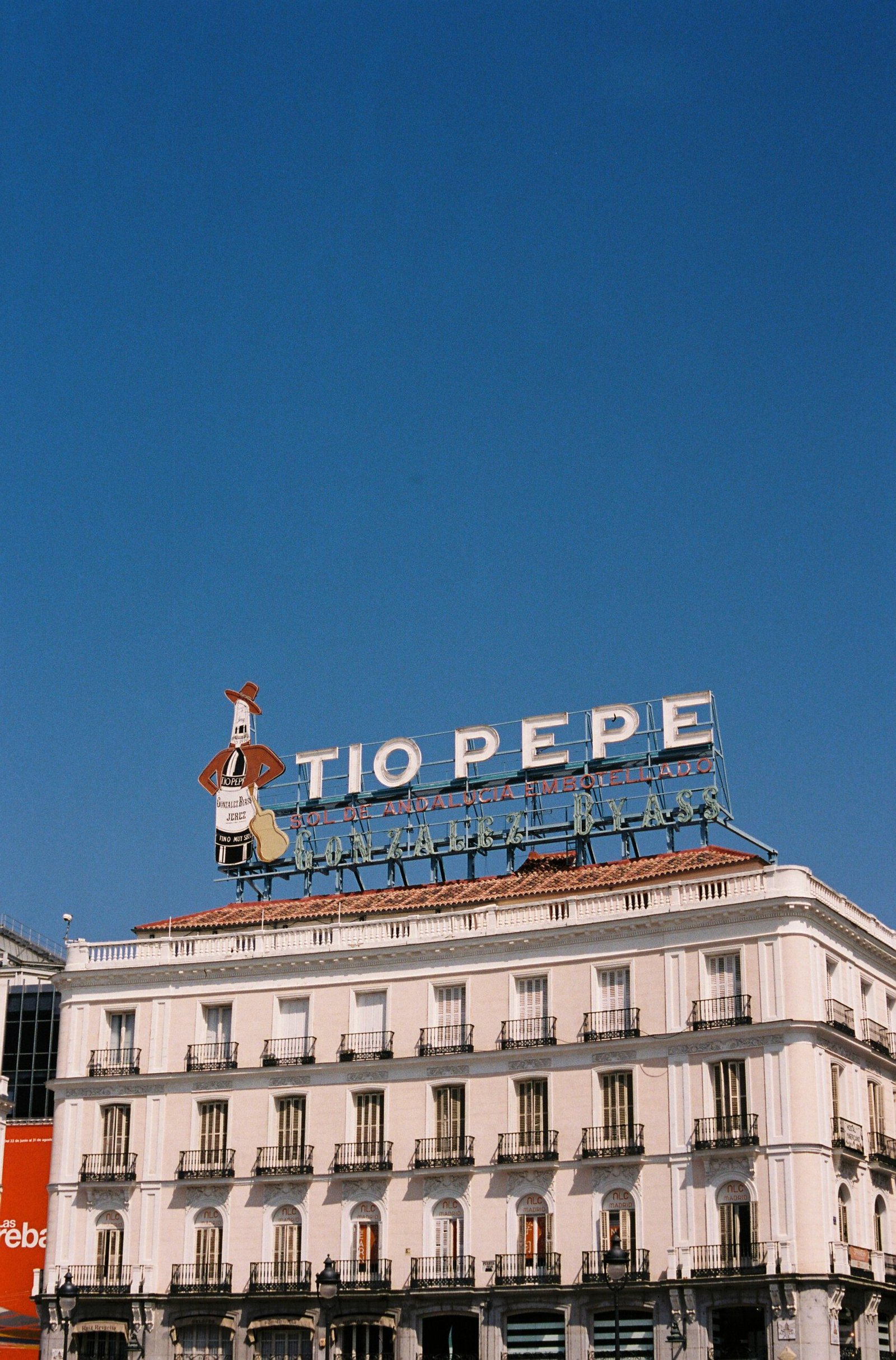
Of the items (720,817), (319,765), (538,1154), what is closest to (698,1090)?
(538,1154)

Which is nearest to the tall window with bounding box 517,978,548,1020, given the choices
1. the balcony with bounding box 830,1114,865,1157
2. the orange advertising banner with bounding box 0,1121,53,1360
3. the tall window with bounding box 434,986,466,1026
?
the tall window with bounding box 434,986,466,1026

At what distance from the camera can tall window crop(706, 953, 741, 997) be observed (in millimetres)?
69625

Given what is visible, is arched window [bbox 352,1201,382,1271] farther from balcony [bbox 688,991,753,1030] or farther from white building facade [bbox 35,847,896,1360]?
balcony [bbox 688,991,753,1030]

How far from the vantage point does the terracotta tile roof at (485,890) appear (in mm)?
78125

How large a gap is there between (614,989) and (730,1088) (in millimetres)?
6588

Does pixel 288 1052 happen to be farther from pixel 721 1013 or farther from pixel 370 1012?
pixel 721 1013

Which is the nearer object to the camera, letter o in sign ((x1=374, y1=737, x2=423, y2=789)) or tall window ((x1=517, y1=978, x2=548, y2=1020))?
tall window ((x1=517, y1=978, x2=548, y2=1020))

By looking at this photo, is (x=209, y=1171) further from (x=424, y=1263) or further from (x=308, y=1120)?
(x=424, y=1263)

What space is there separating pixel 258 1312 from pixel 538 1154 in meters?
13.6

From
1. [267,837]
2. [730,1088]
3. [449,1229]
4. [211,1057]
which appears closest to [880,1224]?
[730,1088]

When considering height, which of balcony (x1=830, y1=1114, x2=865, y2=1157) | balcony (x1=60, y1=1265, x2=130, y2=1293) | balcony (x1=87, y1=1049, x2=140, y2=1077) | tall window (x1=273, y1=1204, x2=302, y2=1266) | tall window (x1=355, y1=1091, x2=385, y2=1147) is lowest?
balcony (x1=60, y1=1265, x2=130, y2=1293)

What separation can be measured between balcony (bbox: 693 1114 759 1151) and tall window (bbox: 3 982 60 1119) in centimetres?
4328

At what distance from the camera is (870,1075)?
72938mm

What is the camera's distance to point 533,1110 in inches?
2835
